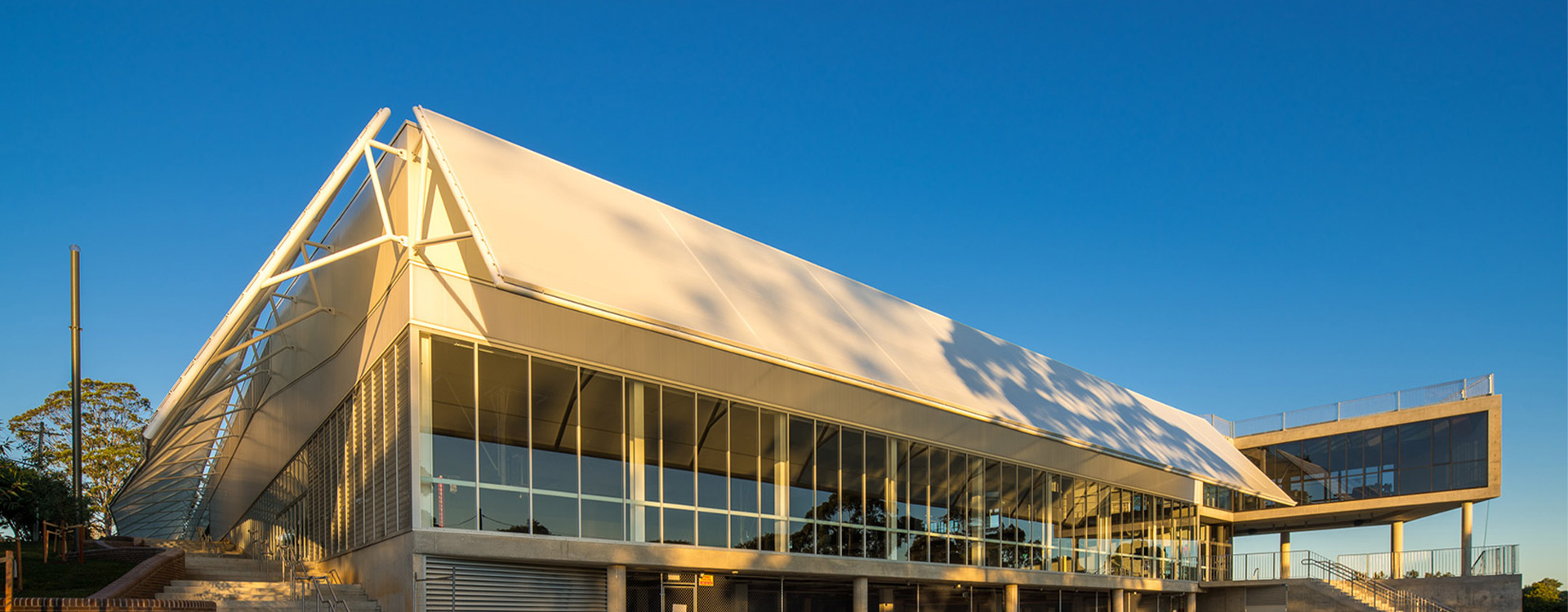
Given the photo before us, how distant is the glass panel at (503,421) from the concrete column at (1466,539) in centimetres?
3526

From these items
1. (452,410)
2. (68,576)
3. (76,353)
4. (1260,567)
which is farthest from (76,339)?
(1260,567)

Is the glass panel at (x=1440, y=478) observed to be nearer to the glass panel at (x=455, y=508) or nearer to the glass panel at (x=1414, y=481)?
the glass panel at (x=1414, y=481)

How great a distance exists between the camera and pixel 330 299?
74.9 ft

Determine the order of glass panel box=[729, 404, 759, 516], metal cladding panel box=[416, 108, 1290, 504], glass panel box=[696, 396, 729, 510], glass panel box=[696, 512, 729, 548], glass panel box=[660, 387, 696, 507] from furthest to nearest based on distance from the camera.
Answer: glass panel box=[729, 404, 759, 516] → glass panel box=[696, 396, 729, 510] → glass panel box=[696, 512, 729, 548] → glass panel box=[660, 387, 696, 507] → metal cladding panel box=[416, 108, 1290, 504]

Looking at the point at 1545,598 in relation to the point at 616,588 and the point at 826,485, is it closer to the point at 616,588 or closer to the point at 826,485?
the point at 826,485

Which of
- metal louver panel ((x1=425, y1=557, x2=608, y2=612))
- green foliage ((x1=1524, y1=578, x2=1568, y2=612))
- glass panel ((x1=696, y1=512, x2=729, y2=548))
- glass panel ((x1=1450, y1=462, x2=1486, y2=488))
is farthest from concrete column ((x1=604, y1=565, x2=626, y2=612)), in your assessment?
green foliage ((x1=1524, y1=578, x2=1568, y2=612))

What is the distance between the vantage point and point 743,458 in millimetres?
21562

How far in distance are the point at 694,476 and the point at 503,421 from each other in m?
4.59

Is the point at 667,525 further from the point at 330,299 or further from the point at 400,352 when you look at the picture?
the point at 330,299

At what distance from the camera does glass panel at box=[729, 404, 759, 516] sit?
21281 millimetres

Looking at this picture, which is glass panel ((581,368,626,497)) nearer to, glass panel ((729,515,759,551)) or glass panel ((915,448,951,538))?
glass panel ((729,515,759,551))

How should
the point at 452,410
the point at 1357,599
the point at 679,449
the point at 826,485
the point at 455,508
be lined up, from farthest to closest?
the point at 1357,599 → the point at 826,485 → the point at 679,449 → the point at 452,410 → the point at 455,508

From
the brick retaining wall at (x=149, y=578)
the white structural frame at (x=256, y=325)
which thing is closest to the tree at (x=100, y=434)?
the white structural frame at (x=256, y=325)

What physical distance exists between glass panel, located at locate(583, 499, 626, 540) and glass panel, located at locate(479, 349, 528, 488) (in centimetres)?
127
